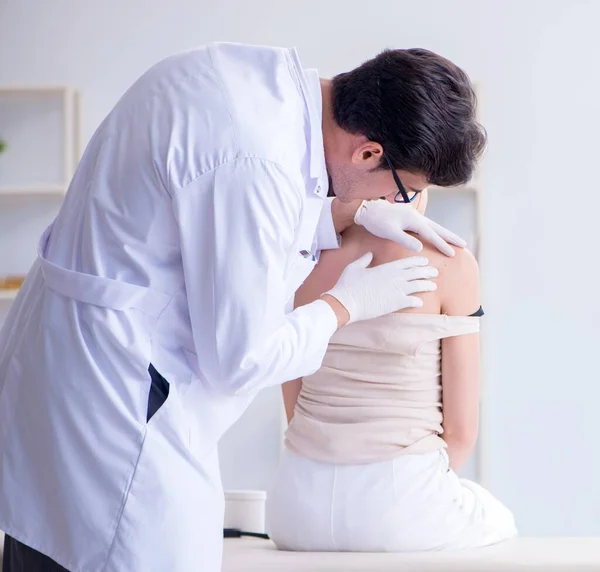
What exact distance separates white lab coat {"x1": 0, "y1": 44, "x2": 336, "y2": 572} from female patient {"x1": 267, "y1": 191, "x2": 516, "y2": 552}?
1.42 ft

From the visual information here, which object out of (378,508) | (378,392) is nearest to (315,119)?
(378,392)

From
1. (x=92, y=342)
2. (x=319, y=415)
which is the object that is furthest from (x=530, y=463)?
(x=92, y=342)

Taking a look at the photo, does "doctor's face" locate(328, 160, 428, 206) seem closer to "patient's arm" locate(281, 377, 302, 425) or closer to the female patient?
the female patient

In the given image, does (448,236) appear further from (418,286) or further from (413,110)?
(413,110)

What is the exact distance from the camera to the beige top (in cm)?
153

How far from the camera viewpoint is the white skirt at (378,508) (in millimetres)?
1513

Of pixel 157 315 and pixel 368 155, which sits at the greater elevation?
pixel 368 155

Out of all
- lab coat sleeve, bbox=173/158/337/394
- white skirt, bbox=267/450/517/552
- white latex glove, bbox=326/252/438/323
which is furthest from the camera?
white skirt, bbox=267/450/517/552

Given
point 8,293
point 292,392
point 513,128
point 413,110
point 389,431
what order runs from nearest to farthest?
point 413,110, point 389,431, point 292,392, point 8,293, point 513,128

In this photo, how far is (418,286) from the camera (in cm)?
148

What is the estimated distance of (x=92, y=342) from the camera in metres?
1.08

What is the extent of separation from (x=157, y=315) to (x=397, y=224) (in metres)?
0.59

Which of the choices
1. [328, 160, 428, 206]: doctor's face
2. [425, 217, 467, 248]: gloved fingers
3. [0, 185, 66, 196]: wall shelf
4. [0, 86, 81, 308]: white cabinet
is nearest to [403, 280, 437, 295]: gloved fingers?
[425, 217, 467, 248]: gloved fingers

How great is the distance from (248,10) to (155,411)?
93.9 inches
